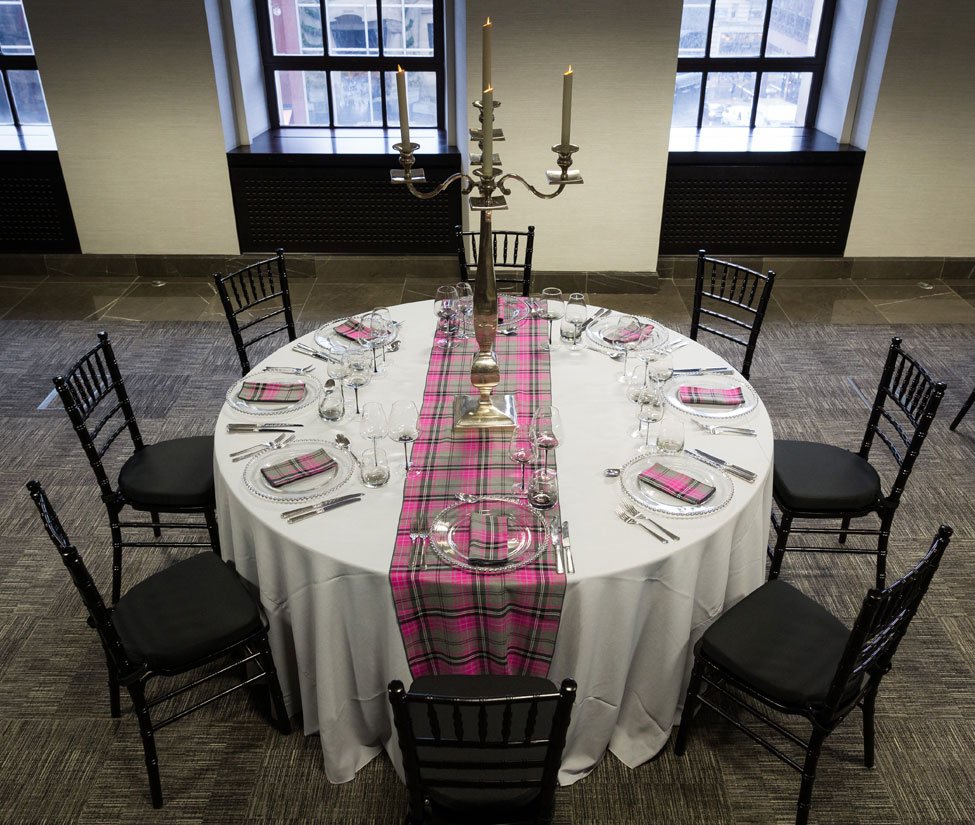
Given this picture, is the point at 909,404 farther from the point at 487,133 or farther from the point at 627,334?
the point at 487,133

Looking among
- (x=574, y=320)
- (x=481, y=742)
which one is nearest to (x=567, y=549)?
(x=481, y=742)

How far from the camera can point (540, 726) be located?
6.90 feet

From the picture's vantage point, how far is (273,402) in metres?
2.93

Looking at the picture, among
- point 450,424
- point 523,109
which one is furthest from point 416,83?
point 450,424

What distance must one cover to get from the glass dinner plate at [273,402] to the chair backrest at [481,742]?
46.3 inches

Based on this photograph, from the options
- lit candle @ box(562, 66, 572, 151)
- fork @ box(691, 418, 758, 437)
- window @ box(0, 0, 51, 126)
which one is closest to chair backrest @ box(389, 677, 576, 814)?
fork @ box(691, 418, 758, 437)

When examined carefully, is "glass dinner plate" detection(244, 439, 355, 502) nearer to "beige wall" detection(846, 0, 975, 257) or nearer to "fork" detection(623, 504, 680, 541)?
"fork" detection(623, 504, 680, 541)

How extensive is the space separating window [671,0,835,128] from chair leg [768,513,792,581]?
3765mm

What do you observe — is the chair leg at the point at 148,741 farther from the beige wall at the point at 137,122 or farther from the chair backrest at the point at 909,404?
the beige wall at the point at 137,122

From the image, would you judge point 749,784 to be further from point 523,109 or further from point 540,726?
point 523,109

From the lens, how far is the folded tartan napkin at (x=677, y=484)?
2441 millimetres

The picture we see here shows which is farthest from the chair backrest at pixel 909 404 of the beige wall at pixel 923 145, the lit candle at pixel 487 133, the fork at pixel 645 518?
the beige wall at pixel 923 145

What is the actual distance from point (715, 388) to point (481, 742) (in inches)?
64.2

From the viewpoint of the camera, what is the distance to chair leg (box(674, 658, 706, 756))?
2.45m
